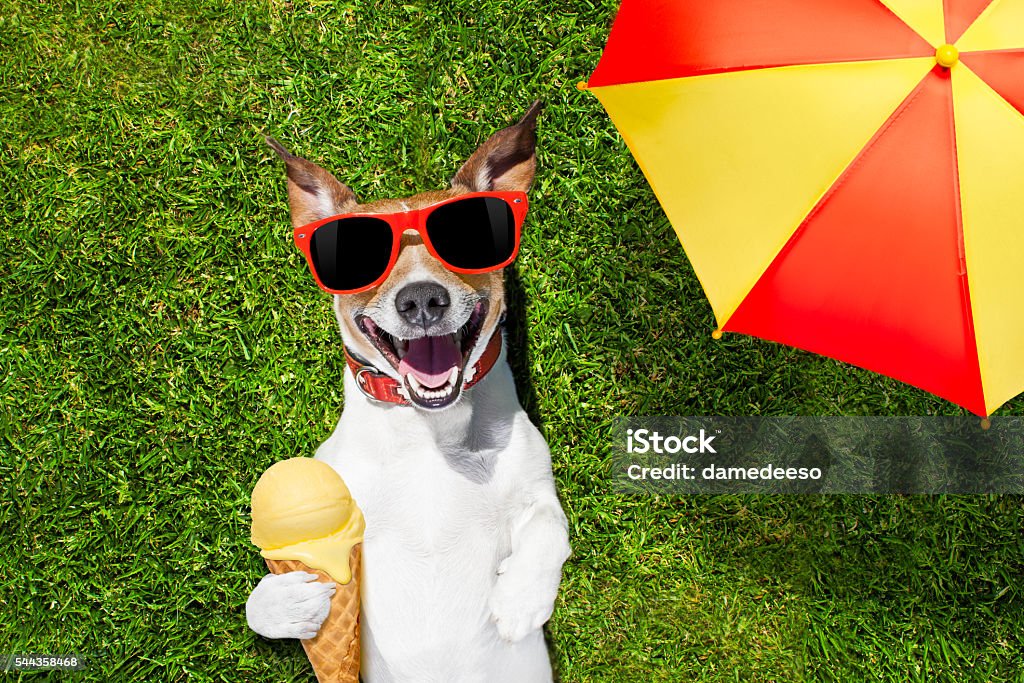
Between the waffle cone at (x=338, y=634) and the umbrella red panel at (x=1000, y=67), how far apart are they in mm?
2500

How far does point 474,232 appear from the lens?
2896mm

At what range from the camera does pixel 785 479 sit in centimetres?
403

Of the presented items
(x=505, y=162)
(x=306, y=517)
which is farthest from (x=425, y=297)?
(x=306, y=517)

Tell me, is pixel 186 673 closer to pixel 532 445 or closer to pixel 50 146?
pixel 532 445

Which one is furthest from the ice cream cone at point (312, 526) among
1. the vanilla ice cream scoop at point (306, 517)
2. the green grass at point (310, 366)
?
the green grass at point (310, 366)

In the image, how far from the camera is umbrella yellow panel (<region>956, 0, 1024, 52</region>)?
263 cm

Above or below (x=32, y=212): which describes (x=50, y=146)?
above

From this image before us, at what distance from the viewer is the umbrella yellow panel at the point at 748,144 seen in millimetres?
2684

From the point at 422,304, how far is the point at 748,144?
46.9 inches

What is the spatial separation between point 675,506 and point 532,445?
1.14 m

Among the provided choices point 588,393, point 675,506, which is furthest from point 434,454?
point 675,506

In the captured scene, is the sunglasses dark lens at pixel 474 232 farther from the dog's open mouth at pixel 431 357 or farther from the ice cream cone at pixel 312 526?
the ice cream cone at pixel 312 526

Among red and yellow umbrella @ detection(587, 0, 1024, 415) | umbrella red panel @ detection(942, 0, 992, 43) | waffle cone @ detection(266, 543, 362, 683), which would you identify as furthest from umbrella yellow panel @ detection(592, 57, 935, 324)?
waffle cone @ detection(266, 543, 362, 683)

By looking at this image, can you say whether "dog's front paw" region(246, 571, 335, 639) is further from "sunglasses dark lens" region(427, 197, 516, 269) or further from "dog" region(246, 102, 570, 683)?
"sunglasses dark lens" region(427, 197, 516, 269)
